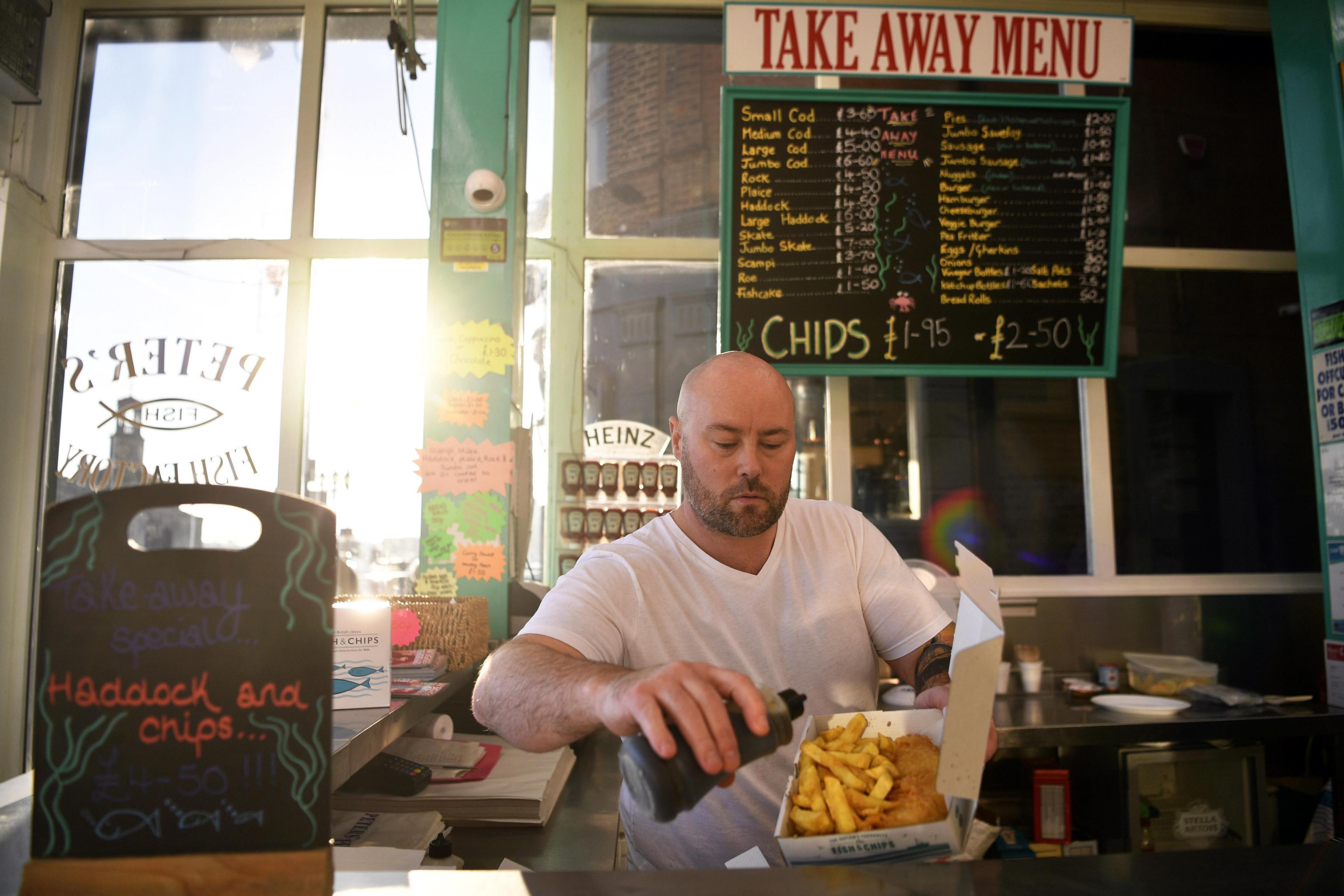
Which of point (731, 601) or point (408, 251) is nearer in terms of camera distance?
point (731, 601)

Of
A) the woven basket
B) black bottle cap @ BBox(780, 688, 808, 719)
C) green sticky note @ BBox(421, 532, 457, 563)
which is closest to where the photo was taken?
black bottle cap @ BBox(780, 688, 808, 719)

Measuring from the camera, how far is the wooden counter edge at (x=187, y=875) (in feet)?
2.31

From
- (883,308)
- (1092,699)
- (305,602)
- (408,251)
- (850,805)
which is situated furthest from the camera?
(408,251)

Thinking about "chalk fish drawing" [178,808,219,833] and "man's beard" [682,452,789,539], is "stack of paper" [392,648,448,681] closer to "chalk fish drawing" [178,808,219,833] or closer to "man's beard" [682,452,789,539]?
"man's beard" [682,452,789,539]

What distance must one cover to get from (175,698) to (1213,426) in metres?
3.76

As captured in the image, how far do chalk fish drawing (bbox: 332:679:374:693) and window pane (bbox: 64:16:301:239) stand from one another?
226 cm

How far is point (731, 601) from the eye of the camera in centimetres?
153

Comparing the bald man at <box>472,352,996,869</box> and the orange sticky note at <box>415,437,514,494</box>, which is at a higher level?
the orange sticky note at <box>415,437,514,494</box>

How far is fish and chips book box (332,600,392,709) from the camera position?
5.10 feet

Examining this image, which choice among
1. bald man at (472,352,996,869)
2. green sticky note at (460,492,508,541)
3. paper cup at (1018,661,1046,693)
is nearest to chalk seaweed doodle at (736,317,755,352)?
green sticky note at (460,492,508,541)

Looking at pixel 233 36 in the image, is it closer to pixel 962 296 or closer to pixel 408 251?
pixel 408 251

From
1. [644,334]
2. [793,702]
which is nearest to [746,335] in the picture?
[644,334]

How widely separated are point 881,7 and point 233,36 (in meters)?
2.56

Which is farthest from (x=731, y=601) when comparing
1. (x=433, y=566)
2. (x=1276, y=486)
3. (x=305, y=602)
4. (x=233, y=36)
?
(x=233, y=36)
